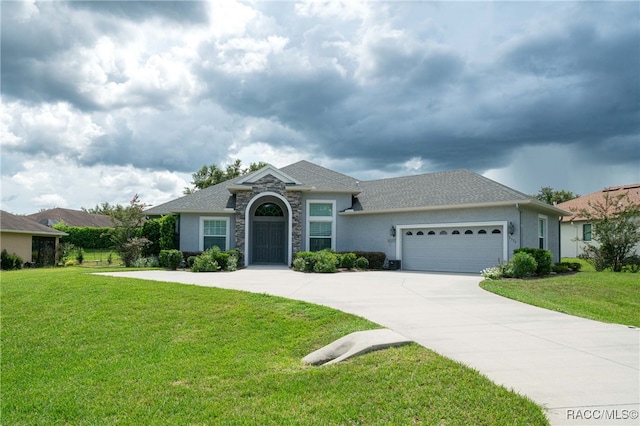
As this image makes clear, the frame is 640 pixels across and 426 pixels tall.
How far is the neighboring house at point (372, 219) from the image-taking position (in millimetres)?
18688

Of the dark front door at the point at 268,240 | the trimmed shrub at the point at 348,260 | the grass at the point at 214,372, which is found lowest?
the grass at the point at 214,372

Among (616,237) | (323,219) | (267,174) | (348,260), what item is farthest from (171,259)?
(616,237)

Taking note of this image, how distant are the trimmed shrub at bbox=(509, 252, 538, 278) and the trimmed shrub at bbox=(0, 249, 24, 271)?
25481 mm

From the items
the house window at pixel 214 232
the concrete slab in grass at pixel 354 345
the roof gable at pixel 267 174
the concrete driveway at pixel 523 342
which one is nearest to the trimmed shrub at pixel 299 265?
the roof gable at pixel 267 174

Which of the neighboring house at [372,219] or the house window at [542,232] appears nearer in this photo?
the neighboring house at [372,219]

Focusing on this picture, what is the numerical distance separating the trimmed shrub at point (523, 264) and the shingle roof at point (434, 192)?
2.59 meters

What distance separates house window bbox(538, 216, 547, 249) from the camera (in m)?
19.8

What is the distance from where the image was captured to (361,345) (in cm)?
621

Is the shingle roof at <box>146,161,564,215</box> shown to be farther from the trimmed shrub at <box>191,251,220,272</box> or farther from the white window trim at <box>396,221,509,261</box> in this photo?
the trimmed shrub at <box>191,251,220,272</box>

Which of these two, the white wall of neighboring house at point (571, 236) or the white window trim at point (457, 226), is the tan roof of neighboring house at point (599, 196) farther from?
the white window trim at point (457, 226)

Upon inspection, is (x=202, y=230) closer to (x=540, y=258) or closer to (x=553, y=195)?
(x=540, y=258)

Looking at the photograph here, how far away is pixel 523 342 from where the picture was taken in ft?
21.6

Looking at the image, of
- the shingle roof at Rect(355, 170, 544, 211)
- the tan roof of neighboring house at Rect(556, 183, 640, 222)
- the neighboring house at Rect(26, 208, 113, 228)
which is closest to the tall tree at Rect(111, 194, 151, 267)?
the shingle roof at Rect(355, 170, 544, 211)

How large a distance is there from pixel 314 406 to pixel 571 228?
110 ft
